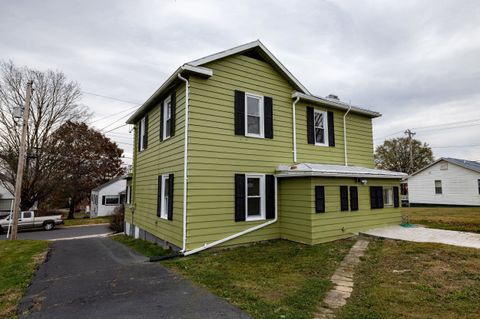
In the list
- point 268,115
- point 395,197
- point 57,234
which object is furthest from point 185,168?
point 57,234

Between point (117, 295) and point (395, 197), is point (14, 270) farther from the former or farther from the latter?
point (395, 197)

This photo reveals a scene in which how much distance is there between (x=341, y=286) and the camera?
16.5ft

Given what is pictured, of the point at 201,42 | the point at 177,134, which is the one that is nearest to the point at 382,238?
the point at 177,134

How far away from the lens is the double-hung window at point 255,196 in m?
8.96

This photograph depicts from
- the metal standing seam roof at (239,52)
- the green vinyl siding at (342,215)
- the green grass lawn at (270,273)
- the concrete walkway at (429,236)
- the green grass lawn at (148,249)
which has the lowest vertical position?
the green grass lawn at (148,249)

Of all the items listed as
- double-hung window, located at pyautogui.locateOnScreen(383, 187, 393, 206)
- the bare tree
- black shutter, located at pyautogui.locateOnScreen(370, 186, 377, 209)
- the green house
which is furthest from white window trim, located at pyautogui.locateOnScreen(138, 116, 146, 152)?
the bare tree

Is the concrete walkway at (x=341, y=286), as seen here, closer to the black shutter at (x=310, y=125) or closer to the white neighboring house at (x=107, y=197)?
Answer: the black shutter at (x=310, y=125)

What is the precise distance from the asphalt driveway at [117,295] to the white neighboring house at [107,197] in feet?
87.5

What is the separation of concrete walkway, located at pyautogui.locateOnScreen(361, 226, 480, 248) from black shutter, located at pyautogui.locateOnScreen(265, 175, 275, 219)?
3507mm

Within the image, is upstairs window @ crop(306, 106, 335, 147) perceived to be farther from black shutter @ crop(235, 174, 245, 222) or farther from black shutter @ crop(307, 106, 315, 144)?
black shutter @ crop(235, 174, 245, 222)

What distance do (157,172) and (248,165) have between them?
3.73 metres

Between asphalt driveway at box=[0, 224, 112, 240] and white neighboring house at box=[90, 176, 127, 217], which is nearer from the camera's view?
asphalt driveway at box=[0, 224, 112, 240]

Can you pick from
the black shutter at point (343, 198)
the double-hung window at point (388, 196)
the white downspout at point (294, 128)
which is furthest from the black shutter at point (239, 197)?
the double-hung window at point (388, 196)

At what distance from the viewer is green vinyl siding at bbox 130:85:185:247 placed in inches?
319
